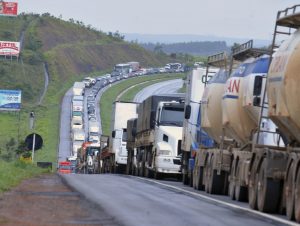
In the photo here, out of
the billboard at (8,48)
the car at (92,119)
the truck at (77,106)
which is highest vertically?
the billboard at (8,48)

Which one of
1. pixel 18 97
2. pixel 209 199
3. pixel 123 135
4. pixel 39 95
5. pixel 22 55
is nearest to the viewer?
pixel 209 199

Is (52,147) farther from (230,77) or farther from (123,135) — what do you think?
(230,77)

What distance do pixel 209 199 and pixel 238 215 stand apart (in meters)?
5.54

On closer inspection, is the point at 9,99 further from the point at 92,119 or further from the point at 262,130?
the point at 262,130

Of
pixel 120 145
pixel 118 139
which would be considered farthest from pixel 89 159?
pixel 120 145

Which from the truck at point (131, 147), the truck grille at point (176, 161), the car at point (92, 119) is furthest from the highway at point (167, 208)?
the car at point (92, 119)

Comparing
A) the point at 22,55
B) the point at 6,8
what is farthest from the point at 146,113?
the point at 22,55

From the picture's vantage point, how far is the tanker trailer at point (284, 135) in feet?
65.1

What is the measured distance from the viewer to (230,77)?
93.2 feet

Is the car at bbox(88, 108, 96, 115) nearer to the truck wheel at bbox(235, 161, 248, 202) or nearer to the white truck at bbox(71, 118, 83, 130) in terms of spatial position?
the white truck at bbox(71, 118, 83, 130)

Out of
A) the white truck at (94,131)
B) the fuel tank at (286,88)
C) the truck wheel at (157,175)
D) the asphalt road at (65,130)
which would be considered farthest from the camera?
the white truck at (94,131)

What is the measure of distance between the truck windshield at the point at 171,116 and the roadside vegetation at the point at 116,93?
2865 inches

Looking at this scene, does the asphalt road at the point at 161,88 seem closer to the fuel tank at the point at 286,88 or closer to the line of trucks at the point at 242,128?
the line of trucks at the point at 242,128

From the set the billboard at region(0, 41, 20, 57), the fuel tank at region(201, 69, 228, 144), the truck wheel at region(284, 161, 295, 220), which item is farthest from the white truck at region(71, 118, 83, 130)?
the truck wheel at region(284, 161, 295, 220)
